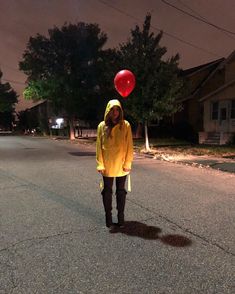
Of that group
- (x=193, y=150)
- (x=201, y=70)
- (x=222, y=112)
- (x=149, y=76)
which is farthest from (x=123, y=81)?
(x=201, y=70)

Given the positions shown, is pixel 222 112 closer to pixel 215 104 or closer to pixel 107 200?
pixel 215 104

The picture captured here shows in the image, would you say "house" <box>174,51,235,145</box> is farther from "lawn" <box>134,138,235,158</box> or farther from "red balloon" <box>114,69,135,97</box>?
"red balloon" <box>114,69,135,97</box>

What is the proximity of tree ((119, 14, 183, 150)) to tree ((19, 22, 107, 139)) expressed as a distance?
15732 mm

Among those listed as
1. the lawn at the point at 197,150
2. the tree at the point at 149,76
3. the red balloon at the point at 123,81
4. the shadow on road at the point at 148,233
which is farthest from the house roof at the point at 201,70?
the shadow on road at the point at 148,233

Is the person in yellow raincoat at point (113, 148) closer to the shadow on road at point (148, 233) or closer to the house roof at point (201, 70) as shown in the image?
the shadow on road at point (148, 233)

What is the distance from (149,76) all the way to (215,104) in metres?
9.61

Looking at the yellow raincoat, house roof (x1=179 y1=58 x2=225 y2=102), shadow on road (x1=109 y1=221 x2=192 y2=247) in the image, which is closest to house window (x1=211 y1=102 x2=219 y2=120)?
house roof (x1=179 y1=58 x2=225 y2=102)

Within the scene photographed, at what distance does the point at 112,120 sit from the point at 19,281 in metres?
2.42

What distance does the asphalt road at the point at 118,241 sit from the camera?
3.41 m

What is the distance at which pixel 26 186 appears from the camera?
8414mm

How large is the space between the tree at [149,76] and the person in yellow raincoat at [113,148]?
13.1m

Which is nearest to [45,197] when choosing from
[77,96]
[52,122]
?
[77,96]

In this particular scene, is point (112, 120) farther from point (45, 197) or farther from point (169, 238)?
point (45, 197)

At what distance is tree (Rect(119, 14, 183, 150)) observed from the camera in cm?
1788
